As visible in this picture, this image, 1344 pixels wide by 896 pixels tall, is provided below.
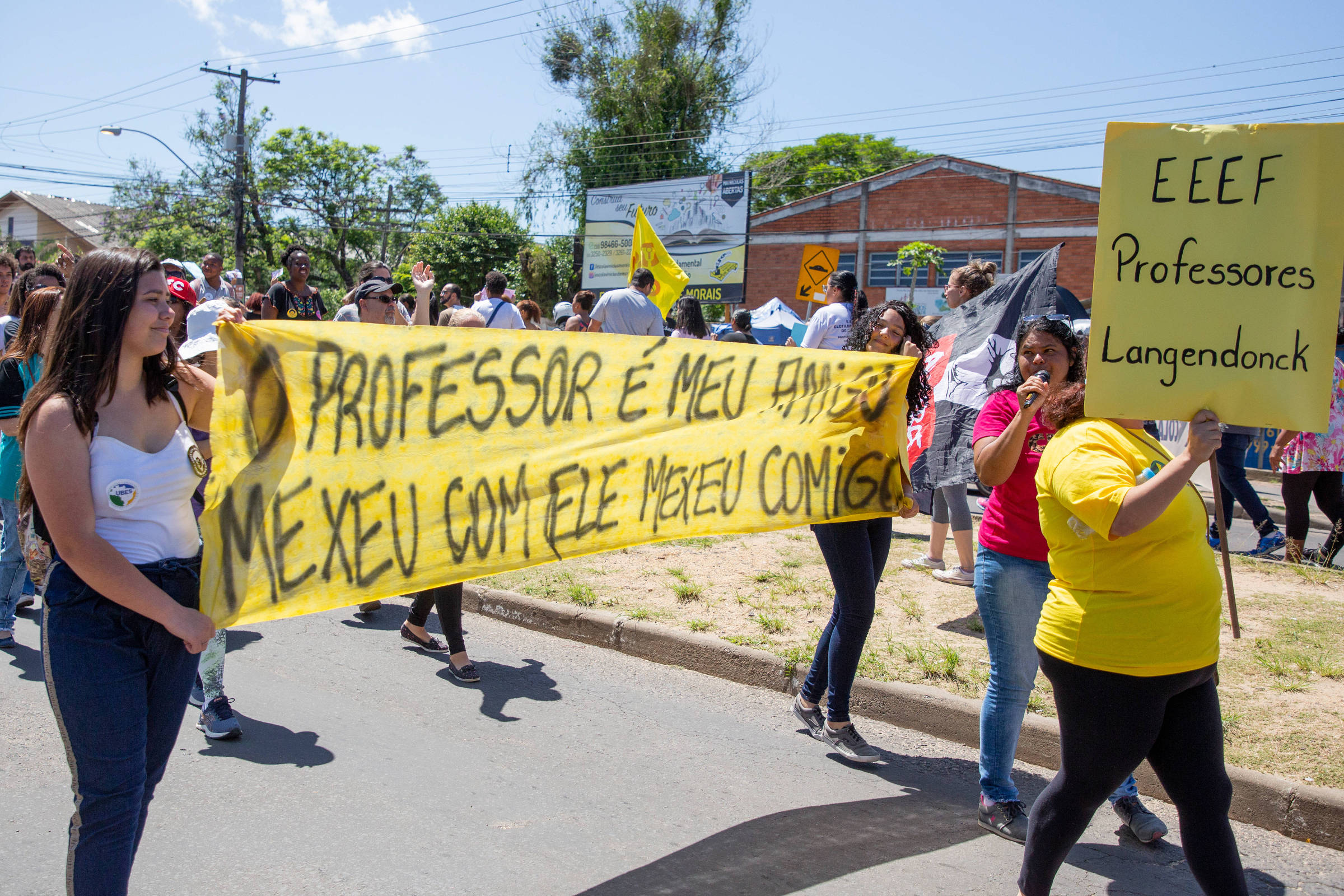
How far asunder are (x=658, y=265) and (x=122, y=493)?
9307 mm

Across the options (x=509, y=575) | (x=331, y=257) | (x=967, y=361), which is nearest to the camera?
(x=967, y=361)

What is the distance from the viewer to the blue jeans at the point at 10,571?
5414 millimetres

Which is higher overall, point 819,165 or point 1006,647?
point 819,165

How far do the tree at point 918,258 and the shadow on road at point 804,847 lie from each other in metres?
22.2

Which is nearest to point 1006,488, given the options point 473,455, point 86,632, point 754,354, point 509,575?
point 754,354

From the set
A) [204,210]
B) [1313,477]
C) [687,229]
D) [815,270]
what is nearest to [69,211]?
[204,210]

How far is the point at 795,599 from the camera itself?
6.20 meters

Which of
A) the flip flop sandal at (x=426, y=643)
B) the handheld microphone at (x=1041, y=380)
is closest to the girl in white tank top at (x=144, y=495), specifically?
the handheld microphone at (x=1041, y=380)

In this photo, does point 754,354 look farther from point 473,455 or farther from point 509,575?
point 509,575

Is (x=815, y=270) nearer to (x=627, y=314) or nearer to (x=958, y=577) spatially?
(x=627, y=314)

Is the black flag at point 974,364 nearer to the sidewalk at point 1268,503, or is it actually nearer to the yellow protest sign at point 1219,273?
the yellow protest sign at point 1219,273

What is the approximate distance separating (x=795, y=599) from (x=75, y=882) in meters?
4.53

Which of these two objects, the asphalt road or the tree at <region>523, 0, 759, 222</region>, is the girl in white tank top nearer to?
the asphalt road

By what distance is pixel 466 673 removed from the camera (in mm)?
5059
